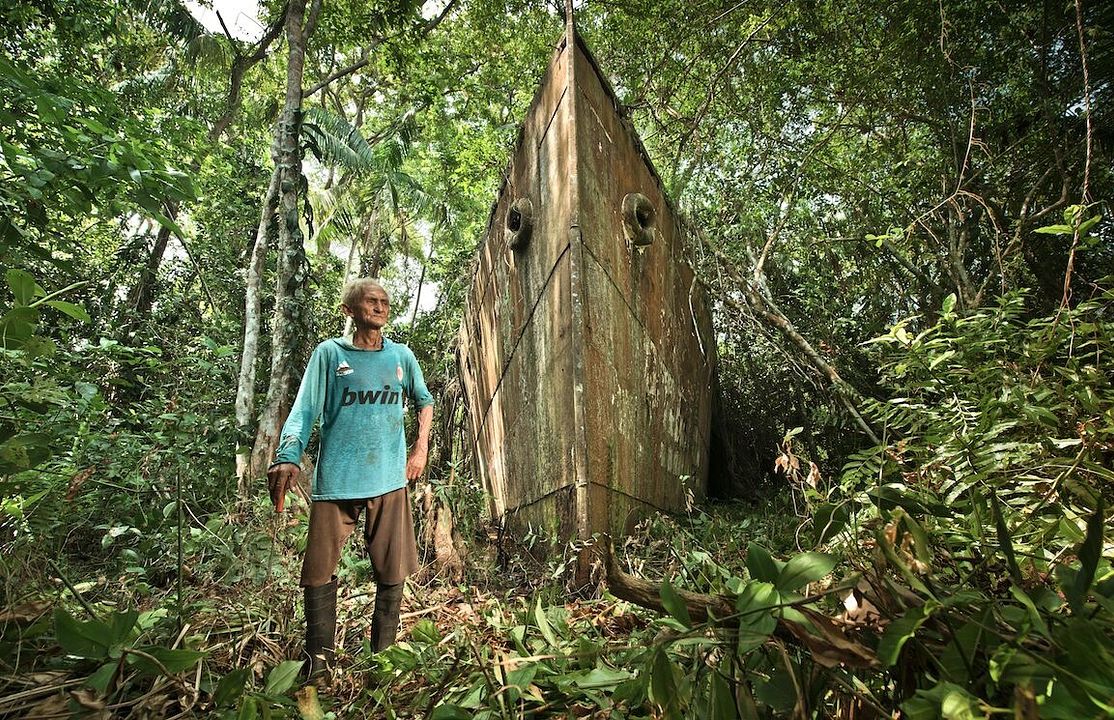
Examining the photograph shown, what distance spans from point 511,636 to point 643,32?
591 cm

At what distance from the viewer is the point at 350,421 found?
85.3 inches

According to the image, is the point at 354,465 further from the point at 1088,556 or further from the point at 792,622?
the point at 1088,556

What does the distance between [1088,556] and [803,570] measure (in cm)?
30

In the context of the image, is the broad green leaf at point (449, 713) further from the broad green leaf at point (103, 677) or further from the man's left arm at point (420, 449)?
the man's left arm at point (420, 449)

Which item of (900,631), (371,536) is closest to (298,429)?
(371,536)

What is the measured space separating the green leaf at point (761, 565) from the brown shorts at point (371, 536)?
1.72 meters

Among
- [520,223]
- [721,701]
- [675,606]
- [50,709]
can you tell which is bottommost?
[50,709]

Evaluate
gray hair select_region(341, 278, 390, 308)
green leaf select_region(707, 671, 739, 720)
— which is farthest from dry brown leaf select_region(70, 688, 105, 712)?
gray hair select_region(341, 278, 390, 308)

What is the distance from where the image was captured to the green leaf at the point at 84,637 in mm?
961

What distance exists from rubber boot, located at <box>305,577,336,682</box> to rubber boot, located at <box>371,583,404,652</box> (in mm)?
152

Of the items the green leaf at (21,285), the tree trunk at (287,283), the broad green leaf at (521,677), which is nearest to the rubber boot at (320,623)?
the broad green leaf at (521,677)

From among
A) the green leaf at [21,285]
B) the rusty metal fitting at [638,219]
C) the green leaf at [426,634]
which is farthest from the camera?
the rusty metal fitting at [638,219]

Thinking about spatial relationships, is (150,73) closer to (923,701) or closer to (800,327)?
(800,327)

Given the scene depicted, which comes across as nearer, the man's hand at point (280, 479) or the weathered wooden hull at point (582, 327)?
the man's hand at point (280, 479)
